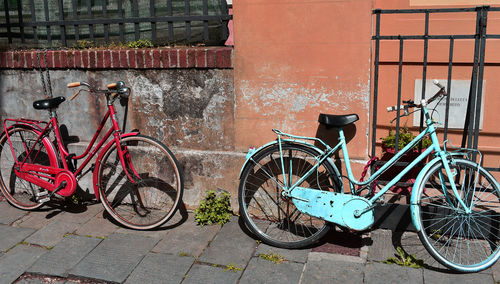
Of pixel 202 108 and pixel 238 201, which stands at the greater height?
pixel 202 108

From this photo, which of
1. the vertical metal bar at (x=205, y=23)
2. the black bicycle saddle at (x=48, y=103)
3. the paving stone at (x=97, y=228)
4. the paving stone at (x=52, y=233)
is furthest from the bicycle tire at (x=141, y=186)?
the vertical metal bar at (x=205, y=23)

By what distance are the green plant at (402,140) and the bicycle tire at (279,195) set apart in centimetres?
102

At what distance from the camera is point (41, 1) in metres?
5.12

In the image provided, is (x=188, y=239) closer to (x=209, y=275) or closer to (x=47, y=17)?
(x=209, y=275)

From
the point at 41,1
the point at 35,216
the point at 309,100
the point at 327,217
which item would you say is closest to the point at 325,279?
the point at 327,217

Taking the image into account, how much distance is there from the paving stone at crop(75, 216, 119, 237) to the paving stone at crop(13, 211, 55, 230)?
42cm

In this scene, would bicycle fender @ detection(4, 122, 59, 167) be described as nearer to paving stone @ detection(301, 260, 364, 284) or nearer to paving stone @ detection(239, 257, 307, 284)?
paving stone @ detection(239, 257, 307, 284)

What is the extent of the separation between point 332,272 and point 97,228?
221cm

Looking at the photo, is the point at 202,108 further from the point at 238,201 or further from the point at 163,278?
the point at 163,278

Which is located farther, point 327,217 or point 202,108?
point 202,108

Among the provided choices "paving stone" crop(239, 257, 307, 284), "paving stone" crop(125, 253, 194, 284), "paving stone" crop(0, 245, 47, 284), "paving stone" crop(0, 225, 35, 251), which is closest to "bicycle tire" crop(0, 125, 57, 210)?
"paving stone" crop(0, 225, 35, 251)

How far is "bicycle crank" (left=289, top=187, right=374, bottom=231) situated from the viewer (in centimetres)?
385

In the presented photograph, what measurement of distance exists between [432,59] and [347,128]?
5.24 ft

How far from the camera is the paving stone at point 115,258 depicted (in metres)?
3.74
